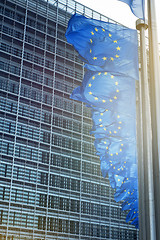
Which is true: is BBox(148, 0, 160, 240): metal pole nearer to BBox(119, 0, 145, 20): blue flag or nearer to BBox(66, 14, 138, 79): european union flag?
BBox(119, 0, 145, 20): blue flag

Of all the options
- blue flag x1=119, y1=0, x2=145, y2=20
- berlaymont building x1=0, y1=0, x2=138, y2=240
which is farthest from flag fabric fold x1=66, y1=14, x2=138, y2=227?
berlaymont building x1=0, y1=0, x2=138, y2=240

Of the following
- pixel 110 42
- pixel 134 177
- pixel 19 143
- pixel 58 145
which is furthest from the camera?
pixel 58 145

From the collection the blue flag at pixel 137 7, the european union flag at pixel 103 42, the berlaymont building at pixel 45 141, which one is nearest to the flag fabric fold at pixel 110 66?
the european union flag at pixel 103 42

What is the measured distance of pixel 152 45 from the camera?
848 cm

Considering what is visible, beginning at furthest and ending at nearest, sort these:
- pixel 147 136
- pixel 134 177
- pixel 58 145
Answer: pixel 58 145 → pixel 134 177 → pixel 147 136

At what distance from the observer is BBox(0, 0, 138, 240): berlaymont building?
164ft

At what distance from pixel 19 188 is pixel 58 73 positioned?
740 inches

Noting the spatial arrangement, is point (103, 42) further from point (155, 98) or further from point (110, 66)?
point (155, 98)

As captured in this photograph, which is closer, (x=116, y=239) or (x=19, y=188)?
(x=19, y=188)

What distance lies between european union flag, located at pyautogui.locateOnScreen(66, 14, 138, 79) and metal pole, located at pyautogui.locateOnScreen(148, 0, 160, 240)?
2.24ft

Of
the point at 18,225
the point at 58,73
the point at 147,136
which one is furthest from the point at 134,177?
the point at 58,73

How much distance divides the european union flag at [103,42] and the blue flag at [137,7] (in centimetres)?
62

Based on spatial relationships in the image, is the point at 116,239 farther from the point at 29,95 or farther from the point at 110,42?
the point at 110,42

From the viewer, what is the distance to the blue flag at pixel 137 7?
8680mm
